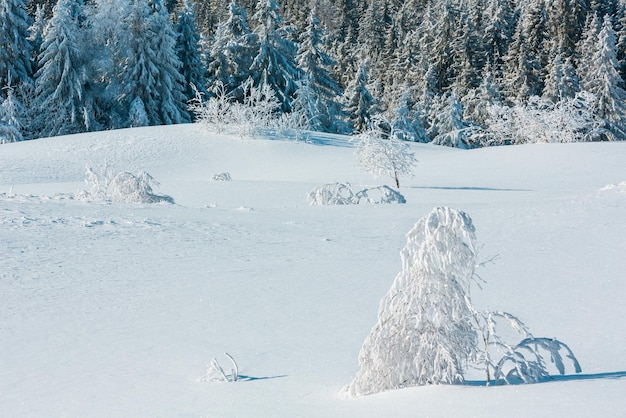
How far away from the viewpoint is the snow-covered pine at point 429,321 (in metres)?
3.85

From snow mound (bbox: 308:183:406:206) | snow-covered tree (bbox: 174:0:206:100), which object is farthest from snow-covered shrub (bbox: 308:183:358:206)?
snow-covered tree (bbox: 174:0:206:100)

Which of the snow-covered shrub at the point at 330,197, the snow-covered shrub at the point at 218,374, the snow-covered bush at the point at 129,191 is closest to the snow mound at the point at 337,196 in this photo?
the snow-covered shrub at the point at 330,197

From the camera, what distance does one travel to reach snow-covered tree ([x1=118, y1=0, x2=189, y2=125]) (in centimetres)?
3772

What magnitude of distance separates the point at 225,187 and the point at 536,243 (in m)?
8.09

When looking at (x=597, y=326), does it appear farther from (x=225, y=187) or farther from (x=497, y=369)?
(x=225, y=187)

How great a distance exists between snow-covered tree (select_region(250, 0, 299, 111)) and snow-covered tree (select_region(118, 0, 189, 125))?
16.7 ft

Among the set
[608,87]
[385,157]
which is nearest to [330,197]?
[385,157]

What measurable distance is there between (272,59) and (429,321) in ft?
131

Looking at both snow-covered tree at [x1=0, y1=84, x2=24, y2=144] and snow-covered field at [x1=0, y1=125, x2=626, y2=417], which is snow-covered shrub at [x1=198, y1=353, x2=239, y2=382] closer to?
snow-covered field at [x1=0, y1=125, x2=626, y2=417]

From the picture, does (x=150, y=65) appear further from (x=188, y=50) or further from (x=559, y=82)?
(x=559, y=82)

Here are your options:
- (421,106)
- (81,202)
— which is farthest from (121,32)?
(81,202)

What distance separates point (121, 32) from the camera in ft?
123

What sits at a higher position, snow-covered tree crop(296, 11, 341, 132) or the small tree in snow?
snow-covered tree crop(296, 11, 341, 132)

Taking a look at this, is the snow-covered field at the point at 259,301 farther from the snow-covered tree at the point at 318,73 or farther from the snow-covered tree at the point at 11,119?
the snow-covered tree at the point at 318,73
